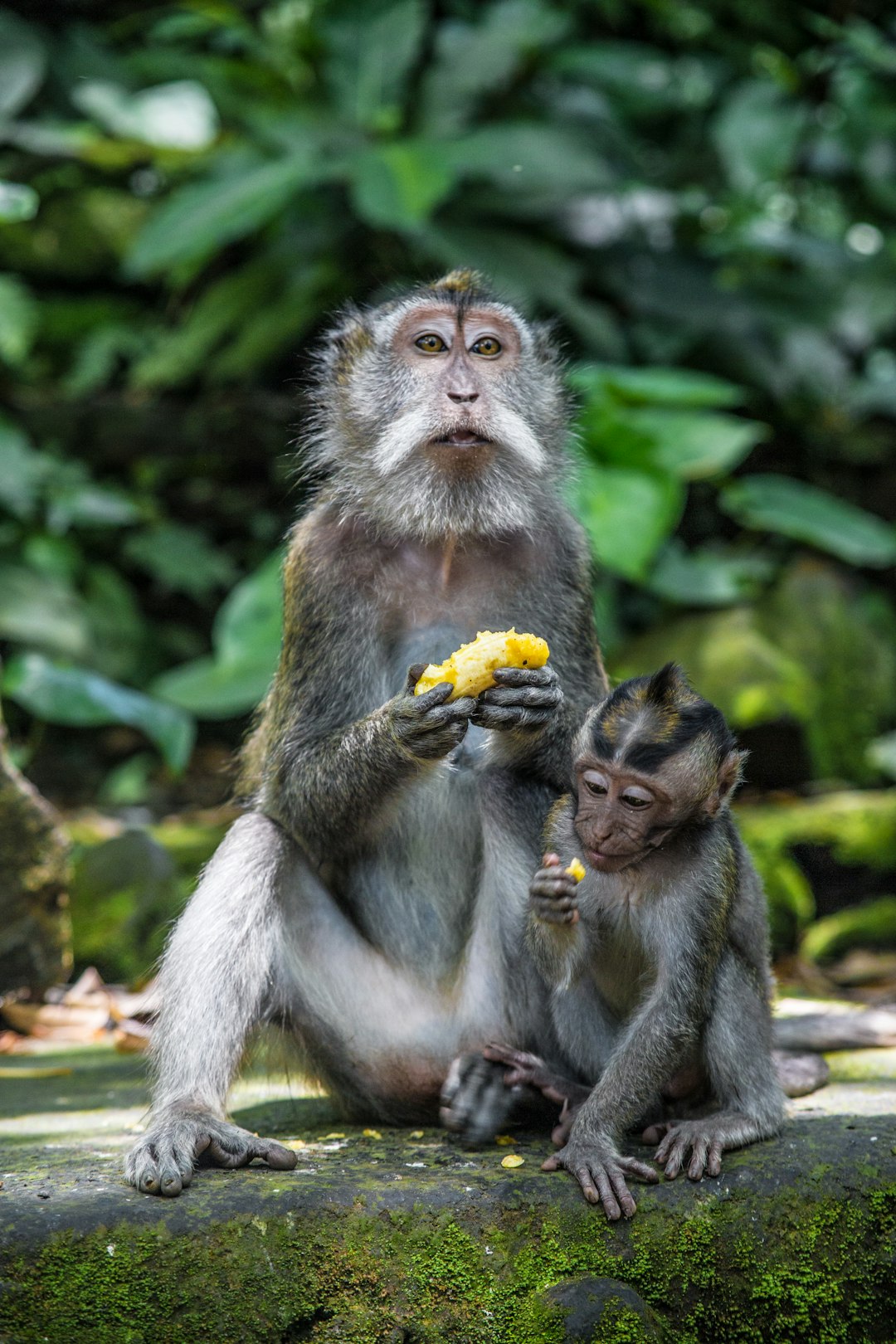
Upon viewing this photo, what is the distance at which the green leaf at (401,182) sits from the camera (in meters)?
9.26

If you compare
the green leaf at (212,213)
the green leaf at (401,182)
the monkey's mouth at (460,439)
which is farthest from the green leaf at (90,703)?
the monkey's mouth at (460,439)

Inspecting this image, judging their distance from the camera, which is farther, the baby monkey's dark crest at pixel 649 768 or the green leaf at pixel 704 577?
the green leaf at pixel 704 577

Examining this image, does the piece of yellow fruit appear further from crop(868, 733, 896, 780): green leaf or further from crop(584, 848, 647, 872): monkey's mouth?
crop(868, 733, 896, 780): green leaf

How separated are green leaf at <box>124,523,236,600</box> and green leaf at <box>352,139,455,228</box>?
2890 mm

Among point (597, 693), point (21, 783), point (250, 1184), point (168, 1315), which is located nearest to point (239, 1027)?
point (250, 1184)

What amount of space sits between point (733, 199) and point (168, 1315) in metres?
10.6

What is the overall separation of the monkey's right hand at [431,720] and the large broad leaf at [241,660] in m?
4.58

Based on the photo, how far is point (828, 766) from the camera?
33.6 feet

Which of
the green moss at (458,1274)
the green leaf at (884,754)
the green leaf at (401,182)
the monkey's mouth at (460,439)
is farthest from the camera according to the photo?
the green leaf at (884,754)

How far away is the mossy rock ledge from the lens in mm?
3414

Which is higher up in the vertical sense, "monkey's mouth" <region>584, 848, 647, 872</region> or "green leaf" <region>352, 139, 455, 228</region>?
"green leaf" <region>352, 139, 455, 228</region>

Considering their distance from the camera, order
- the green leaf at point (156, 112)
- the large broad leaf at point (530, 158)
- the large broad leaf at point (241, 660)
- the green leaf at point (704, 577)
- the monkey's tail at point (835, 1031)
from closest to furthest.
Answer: the monkey's tail at point (835, 1031) < the large broad leaf at point (241, 660) < the large broad leaf at point (530, 158) < the green leaf at point (704, 577) < the green leaf at point (156, 112)

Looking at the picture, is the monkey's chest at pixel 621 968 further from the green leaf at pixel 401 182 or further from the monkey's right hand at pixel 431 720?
the green leaf at pixel 401 182

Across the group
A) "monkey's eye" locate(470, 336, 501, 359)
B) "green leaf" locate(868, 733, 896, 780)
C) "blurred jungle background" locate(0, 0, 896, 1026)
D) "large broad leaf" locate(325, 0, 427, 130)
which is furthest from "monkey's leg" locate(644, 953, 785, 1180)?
"large broad leaf" locate(325, 0, 427, 130)
